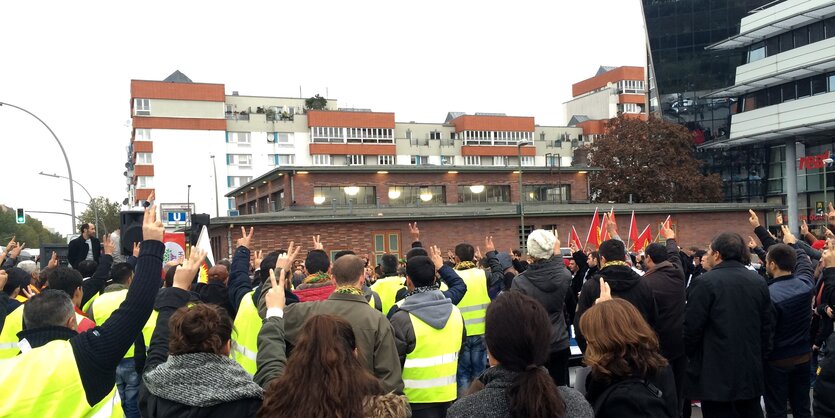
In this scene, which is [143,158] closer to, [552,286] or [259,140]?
[259,140]

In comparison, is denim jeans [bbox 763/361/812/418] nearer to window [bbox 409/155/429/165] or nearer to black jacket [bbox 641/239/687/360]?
black jacket [bbox 641/239/687/360]

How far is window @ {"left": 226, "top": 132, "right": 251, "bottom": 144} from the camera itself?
230ft

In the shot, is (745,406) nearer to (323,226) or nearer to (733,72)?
(323,226)

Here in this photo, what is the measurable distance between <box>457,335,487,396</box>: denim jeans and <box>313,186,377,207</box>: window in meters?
29.5

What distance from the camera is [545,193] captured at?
4406 cm

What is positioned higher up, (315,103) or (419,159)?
(315,103)

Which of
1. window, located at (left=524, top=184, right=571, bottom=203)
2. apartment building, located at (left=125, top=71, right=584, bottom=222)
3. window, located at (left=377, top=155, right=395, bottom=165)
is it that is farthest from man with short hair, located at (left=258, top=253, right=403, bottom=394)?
window, located at (left=377, top=155, right=395, bottom=165)

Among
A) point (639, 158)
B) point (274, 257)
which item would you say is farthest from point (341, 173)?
point (274, 257)

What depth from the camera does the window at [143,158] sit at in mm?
65438

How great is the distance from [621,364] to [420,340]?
2.34 m

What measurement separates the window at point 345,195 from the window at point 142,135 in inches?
1439

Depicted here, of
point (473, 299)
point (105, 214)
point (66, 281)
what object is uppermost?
point (105, 214)

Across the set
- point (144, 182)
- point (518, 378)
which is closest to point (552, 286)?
point (518, 378)

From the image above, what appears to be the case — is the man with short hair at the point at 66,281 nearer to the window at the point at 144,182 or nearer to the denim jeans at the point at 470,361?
the denim jeans at the point at 470,361
